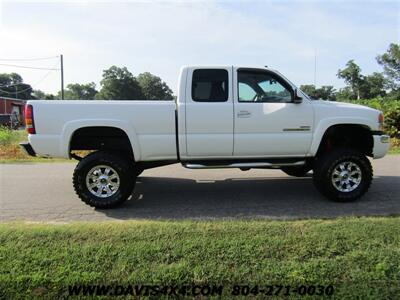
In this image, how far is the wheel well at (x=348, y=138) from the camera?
20.4 ft

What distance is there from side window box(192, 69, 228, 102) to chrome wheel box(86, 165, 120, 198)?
171 centimetres

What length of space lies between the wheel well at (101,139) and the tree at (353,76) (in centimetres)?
5554

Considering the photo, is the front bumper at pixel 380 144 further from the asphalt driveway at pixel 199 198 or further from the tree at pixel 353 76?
the tree at pixel 353 76

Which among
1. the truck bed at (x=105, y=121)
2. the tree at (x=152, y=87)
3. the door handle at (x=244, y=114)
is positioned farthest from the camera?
the tree at (x=152, y=87)

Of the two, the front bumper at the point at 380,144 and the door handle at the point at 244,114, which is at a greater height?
the door handle at the point at 244,114

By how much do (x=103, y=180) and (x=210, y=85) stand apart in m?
2.19

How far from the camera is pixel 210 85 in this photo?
5883mm

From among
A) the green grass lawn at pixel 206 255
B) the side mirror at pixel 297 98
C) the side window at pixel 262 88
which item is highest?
the side window at pixel 262 88

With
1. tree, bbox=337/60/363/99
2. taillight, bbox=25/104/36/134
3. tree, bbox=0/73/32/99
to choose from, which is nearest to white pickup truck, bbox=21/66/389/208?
taillight, bbox=25/104/36/134

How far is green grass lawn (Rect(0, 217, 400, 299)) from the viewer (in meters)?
3.40

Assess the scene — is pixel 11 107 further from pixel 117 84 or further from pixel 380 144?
pixel 380 144

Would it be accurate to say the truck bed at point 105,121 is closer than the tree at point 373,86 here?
Yes

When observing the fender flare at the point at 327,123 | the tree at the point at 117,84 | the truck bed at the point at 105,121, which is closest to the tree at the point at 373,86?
the tree at the point at 117,84

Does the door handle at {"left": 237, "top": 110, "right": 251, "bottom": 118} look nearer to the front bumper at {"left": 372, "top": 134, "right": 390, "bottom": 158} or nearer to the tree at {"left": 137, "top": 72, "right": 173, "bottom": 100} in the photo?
the front bumper at {"left": 372, "top": 134, "right": 390, "bottom": 158}
